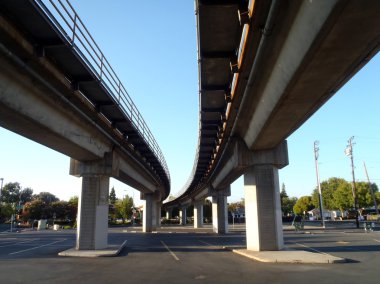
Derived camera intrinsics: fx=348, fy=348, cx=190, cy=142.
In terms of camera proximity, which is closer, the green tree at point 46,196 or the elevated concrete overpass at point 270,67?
the elevated concrete overpass at point 270,67

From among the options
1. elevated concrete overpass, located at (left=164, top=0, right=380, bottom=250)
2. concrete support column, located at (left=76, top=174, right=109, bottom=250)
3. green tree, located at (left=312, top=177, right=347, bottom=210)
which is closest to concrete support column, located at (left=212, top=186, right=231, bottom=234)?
elevated concrete overpass, located at (left=164, top=0, right=380, bottom=250)

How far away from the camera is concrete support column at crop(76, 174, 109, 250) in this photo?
21.2 meters

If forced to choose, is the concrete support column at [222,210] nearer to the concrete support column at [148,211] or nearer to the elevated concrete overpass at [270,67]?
the concrete support column at [148,211]

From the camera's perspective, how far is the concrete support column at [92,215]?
21.2m

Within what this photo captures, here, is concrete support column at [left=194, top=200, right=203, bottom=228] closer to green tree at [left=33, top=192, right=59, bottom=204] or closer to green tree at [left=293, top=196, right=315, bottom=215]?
green tree at [left=293, top=196, right=315, bottom=215]

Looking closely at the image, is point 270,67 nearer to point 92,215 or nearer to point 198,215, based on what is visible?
point 92,215

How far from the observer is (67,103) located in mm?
15328

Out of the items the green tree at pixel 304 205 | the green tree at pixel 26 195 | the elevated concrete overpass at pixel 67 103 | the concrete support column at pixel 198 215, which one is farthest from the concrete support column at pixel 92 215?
the green tree at pixel 26 195

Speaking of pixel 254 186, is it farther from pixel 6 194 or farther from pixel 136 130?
pixel 6 194

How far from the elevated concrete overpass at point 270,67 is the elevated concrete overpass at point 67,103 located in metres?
4.58

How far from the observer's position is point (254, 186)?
2094cm

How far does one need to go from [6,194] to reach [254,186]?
177 metres

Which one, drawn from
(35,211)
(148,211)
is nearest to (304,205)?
(35,211)

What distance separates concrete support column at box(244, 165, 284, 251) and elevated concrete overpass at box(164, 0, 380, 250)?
2.2 inches
